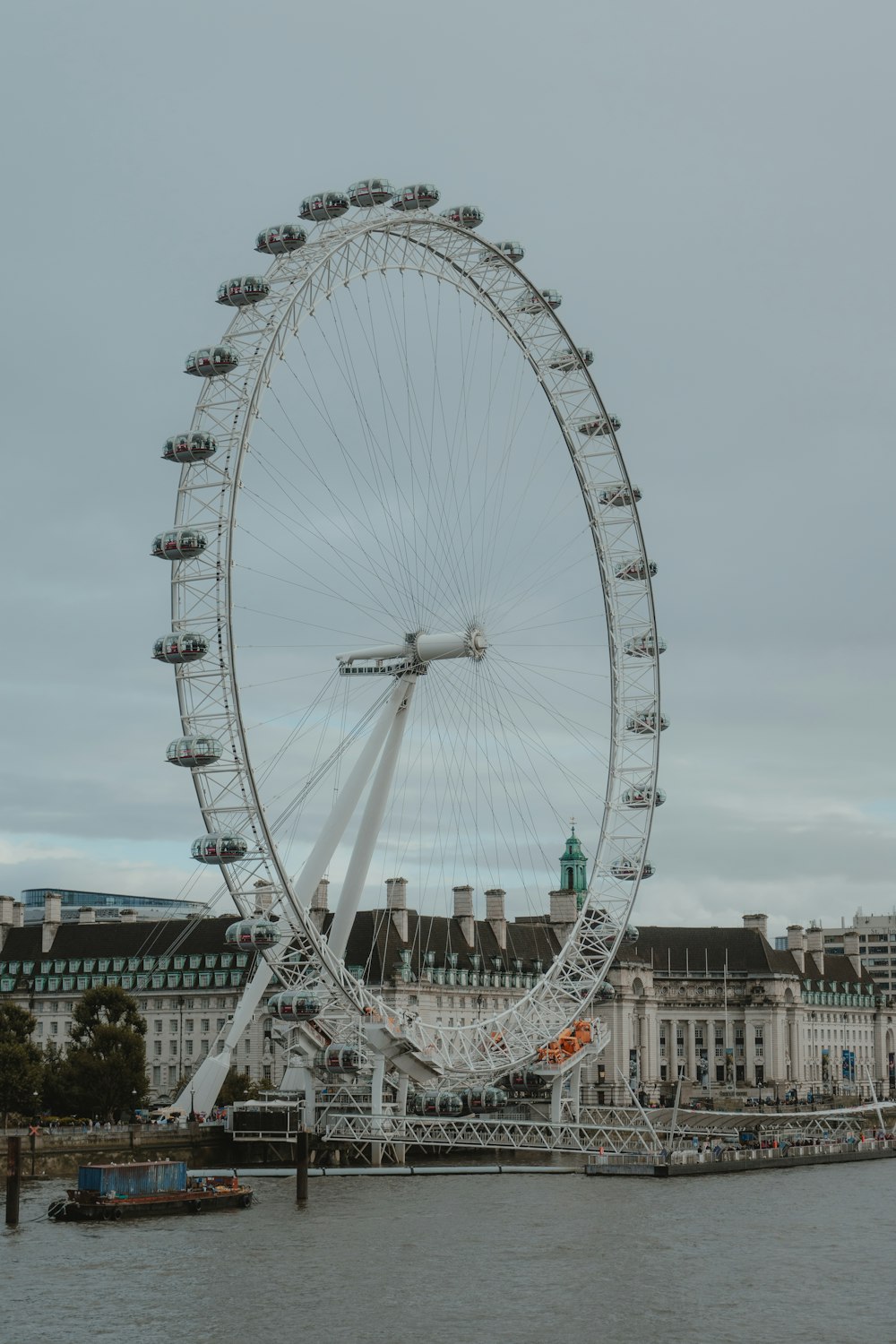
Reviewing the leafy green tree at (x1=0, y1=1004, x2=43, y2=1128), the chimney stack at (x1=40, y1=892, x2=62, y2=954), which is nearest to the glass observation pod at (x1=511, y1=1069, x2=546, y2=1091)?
the leafy green tree at (x1=0, y1=1004, x2=43, y2=1128)

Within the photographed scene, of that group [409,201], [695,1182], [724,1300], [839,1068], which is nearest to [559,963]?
[695,1182]

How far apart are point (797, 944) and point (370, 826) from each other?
100029mm

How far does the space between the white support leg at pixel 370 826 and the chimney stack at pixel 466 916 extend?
175 ft

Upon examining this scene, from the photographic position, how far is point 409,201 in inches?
3285

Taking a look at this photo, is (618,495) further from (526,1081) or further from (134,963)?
(134,963)

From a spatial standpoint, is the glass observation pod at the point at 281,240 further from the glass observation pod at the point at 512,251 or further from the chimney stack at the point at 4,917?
the chimney stack at the point at 4,917

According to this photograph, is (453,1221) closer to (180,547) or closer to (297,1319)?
(297,1319)

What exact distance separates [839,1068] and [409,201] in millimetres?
116998

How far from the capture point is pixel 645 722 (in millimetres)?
97875

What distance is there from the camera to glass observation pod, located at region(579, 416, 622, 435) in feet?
317

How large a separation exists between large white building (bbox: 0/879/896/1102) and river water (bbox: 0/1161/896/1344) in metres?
29.8

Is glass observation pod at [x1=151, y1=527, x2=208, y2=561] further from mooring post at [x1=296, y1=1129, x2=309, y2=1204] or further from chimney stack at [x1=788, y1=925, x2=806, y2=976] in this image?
chimney stack at [x1=788, y1=925, x2=806, y2=976]

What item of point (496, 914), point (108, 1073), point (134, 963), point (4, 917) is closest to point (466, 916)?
point (496, 914)

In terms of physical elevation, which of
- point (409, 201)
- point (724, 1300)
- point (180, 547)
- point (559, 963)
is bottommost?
point (724, 1300)
